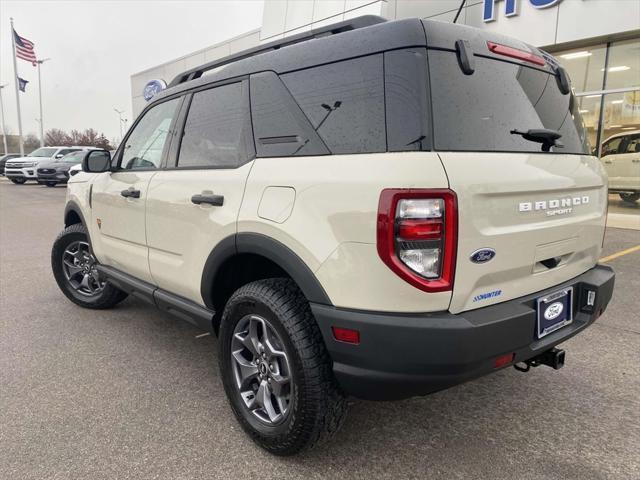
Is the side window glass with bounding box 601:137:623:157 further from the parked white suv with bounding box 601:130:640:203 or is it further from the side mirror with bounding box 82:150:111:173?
the side mirror with bounding box 82:150:111:173

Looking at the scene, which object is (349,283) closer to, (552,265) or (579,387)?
(552,265)

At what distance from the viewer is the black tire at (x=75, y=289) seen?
14.0ft

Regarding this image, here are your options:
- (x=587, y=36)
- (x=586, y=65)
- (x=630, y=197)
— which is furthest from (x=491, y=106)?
(x=586, y=65)

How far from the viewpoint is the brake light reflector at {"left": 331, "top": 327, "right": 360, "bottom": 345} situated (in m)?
1.86

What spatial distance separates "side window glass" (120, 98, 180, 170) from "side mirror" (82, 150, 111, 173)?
122 mm

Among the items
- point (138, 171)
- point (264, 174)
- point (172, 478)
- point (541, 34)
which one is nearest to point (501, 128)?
point (264, 174)

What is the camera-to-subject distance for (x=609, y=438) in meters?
2.40

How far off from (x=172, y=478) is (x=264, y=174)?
1.42 m

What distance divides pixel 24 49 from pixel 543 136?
33.5 metres

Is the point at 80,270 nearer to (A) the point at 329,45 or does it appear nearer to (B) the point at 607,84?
A: (A) the point at 329,45

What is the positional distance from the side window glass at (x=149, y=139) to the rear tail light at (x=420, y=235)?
6.39 ft

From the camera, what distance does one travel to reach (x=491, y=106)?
2.05 meters

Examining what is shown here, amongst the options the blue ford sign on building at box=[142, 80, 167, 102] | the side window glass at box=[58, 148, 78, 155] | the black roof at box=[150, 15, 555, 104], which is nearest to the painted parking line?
the black roof at box=[150, 15, 555, 104]

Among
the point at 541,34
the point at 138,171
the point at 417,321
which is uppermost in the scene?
the point at 541,34
